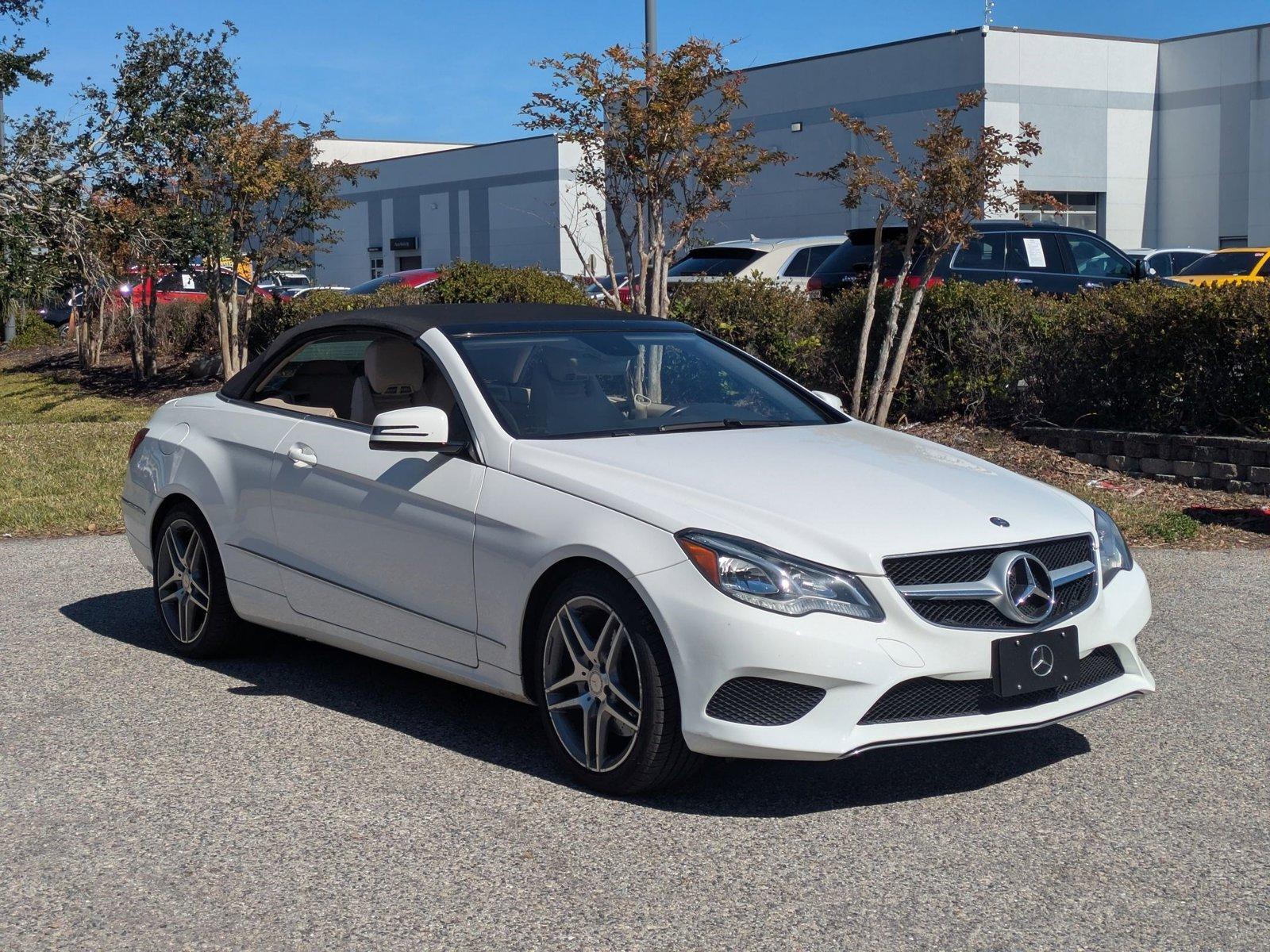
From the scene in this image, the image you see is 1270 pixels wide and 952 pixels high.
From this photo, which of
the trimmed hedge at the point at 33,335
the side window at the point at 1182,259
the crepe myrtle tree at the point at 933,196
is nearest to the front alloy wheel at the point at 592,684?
the crepe myrtle tree at the point at 933,196

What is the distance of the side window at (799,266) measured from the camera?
18.2 meters

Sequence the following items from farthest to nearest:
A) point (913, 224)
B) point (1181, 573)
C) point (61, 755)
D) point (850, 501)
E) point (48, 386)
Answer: point (48, 386), point (913, 224), point (1181, 573), point (61, 755), point (850, 501)

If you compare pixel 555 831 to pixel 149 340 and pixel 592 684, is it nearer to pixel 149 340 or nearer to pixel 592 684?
pixel 592 684

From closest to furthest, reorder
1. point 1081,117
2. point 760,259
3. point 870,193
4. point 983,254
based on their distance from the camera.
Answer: point 870,193 → point 983,254 → point 760,259 → point 1081,117

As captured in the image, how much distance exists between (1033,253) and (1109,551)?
11.1m

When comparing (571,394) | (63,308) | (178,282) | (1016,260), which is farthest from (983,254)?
(63,308)

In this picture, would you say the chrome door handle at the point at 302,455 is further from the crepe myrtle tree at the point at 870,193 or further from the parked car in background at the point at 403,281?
the parked car in background at the point at 403,281

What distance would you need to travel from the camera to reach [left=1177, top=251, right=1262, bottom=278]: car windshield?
22766 mm

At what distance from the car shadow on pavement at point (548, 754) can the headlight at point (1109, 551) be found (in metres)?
0.66

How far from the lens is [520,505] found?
15.9 feet

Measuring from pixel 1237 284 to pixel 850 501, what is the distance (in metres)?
7.88

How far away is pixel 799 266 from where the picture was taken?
18422 mm

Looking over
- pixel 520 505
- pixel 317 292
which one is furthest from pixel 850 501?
pixel 317 292

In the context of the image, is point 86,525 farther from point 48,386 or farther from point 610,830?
point 48,386
